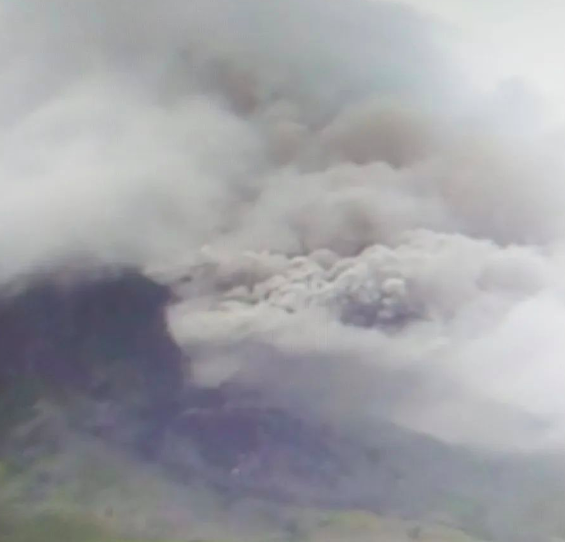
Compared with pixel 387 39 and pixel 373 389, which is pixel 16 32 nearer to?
pixel 387 39

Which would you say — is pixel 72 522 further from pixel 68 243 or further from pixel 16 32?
pixel 16 32

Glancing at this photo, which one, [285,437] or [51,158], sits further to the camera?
[51,158]

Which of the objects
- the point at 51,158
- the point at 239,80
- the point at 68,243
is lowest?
the point at 68,243

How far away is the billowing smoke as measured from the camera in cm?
731

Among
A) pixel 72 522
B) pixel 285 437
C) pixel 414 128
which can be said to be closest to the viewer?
pixel 285 437

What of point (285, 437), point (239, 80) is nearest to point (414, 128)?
point (239, 80)

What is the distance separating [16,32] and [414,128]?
3629 millimetres

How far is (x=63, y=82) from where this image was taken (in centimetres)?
790

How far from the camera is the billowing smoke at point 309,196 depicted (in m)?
7.31

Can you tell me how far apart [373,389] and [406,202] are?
160cm

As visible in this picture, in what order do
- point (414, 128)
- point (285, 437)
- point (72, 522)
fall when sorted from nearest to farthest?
point (285, 437), point (414, 128), point (72, 522)

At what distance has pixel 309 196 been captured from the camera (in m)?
7.66

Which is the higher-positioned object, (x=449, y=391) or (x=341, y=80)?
(x=341, y=80)

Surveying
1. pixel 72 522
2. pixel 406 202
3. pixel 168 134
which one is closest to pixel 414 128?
pixel 406 202
